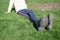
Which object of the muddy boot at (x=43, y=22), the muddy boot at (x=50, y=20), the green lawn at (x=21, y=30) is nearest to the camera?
the muddy boot at (x=43, y=22)

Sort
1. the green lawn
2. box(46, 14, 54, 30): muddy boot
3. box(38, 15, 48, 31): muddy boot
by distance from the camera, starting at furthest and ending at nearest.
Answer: box(46, 14, 54, 30): muddy boot
the green lawn
box(38, 15, 48, 31): muddy boot

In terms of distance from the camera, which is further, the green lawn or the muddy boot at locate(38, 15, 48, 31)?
the green lawn

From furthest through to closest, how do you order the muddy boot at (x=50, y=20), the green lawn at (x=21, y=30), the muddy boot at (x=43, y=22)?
the muddy boot at (x=50, y=20) < the green lawn at (x=21, y=30) < the muddy boot at (x=43, y=22)

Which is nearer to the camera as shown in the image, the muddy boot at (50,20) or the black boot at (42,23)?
the black boot at (42,23)

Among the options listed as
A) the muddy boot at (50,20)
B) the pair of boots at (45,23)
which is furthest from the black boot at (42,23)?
the muddy boot at (50,20)

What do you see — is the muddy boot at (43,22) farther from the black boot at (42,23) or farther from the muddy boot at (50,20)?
the muddy boot at (50,20)

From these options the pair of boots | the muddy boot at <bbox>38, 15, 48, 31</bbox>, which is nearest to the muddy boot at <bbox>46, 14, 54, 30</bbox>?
the pair of boots

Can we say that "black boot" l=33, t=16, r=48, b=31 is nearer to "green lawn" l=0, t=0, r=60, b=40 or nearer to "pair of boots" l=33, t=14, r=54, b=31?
"pair of boots" l=33, t=14, r=54, b=31

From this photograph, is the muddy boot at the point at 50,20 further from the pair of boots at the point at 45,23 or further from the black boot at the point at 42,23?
the black boot at the point at 42,23

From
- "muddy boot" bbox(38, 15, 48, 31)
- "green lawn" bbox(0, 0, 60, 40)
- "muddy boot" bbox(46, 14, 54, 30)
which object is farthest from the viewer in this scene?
"muddy boot" bbox(46, 14, 54, 30)

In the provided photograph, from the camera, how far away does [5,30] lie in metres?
7.71

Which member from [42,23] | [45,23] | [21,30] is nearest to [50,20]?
[45,23]

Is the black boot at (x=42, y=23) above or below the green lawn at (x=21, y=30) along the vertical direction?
above

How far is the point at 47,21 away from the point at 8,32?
1.69 m
